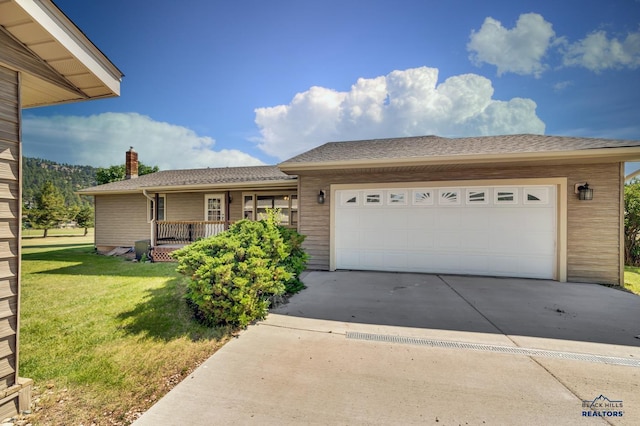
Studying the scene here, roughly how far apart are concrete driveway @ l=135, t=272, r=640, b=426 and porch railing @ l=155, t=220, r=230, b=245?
265 inches

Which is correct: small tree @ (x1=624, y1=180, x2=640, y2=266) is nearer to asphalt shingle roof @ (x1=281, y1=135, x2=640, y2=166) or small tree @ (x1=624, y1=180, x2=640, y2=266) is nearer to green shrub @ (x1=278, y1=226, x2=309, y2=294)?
asphalt shingle roof @ (x1=281, y1=135, x2=640, y2=166)

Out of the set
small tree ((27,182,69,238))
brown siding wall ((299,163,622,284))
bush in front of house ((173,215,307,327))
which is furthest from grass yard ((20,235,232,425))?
small tree ((27,182,69,238))

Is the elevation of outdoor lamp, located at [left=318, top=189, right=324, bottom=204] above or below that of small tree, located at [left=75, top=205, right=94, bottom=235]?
above

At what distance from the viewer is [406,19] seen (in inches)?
343

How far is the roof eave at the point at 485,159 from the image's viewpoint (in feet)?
17.3

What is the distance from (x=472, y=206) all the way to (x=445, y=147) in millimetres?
1776

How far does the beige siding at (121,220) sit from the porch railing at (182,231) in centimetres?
183

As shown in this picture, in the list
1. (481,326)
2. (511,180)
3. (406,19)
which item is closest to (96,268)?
(481,326)

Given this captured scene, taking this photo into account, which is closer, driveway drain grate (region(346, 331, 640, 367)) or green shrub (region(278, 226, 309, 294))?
driveway drain grate (region(346, 331, 640, 367))

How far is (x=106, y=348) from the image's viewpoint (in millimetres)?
3092

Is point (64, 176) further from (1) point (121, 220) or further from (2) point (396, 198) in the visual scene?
(2) point (396, 198)

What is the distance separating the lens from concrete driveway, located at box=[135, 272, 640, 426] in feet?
6.41

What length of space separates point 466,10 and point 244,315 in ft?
38.2

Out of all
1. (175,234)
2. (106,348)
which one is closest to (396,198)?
(106,348)
